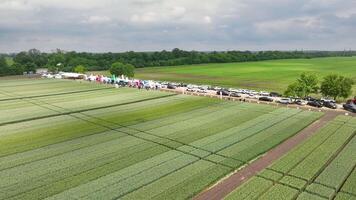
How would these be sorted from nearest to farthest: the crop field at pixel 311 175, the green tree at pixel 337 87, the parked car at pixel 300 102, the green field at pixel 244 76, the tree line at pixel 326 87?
the crop field at pixel 311 175 → the parked car at pixel 300 102 → the green tree at pixel 337 87 → the tree line at pixel 326 87 → the green field at pixel 244 76

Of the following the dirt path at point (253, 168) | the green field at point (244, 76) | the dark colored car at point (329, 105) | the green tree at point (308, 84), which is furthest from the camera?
the green field at point (244, 76)

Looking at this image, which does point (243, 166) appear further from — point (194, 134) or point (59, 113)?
point (59, 113)

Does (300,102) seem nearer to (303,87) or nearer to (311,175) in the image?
(303,87)

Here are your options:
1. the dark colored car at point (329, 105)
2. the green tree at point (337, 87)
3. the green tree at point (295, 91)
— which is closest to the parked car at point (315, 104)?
the dark colored car at point (329, 105)

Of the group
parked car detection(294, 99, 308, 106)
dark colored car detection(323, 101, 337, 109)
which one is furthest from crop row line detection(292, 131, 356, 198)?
parked car detection(294, 99, 308, 106)

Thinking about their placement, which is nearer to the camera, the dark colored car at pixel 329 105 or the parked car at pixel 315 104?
the dark colored car at pixel 329 105

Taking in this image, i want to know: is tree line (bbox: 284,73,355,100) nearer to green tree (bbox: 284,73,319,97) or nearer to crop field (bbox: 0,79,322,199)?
green tree (bbox: 284,73,319,97)

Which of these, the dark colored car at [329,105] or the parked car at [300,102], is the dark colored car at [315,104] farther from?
the parked car at [300,102]
